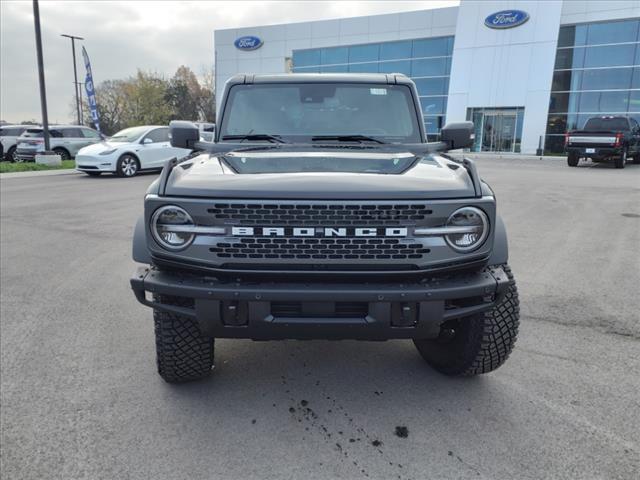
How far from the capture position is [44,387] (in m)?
2.99

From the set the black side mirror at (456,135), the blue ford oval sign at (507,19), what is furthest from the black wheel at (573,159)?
the black side mirror at (456,135)

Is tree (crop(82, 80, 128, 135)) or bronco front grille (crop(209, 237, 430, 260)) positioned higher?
tree (crop(82, 80, 128, 135))

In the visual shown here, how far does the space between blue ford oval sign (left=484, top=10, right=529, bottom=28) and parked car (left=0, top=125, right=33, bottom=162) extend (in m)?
25.9

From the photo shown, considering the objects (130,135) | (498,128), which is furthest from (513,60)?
(130,135)

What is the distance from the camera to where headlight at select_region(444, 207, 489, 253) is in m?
2.35

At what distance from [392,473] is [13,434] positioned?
1.93 metres

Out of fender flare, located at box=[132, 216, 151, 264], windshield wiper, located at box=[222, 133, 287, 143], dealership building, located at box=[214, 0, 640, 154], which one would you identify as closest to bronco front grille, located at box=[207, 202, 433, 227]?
fender flare, located at box=[132, 216, 151, 264]

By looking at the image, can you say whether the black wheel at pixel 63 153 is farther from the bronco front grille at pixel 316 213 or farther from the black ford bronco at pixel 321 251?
the bronco front grille at pixel 316 213

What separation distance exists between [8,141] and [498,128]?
87.2 ft

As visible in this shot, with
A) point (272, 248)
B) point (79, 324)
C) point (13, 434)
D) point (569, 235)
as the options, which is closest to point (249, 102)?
point (272, 248)

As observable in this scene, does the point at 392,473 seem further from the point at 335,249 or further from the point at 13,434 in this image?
the point at 13,434

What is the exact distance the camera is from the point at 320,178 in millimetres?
2377

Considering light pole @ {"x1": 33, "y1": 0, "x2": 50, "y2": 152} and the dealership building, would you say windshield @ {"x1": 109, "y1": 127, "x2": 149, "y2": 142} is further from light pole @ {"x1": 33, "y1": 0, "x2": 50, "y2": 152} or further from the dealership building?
the dealership building

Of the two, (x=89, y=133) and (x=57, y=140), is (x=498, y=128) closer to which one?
(x=89, y=133)
